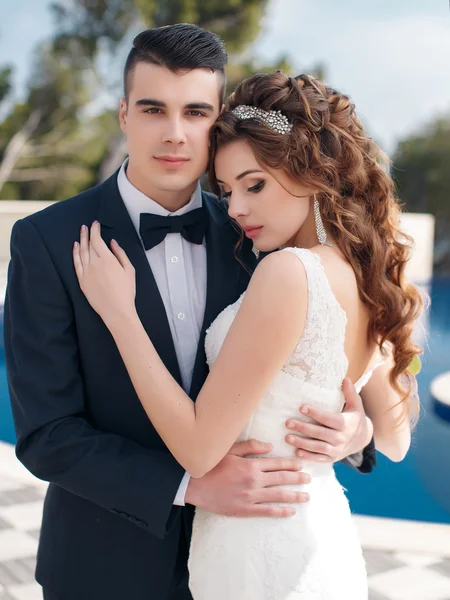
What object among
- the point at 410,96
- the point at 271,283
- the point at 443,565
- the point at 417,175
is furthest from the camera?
the point at 410,96

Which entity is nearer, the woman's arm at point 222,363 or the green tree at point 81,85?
the woman's arm at point 222,363

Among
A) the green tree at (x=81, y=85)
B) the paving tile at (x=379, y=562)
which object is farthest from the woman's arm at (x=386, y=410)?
the green tree at (x=81, y=85)

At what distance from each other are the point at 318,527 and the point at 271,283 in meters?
0.60

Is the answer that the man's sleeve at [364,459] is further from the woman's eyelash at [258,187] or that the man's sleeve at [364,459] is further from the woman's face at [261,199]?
the woman's eyelash at [258,187]

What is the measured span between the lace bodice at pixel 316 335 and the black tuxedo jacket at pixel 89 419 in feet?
0.29

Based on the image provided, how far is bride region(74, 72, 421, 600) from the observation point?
174cm

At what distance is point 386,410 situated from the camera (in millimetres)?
2227

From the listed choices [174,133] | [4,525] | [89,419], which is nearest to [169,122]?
[174,133]

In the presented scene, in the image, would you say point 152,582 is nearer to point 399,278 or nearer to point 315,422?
point 315,422

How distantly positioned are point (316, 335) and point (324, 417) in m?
0.21

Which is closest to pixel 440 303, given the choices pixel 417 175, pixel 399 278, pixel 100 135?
pixel 417 175

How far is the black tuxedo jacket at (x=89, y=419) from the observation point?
1.77 meters

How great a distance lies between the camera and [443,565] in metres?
3.76

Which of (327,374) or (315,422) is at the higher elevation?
(327,374)
